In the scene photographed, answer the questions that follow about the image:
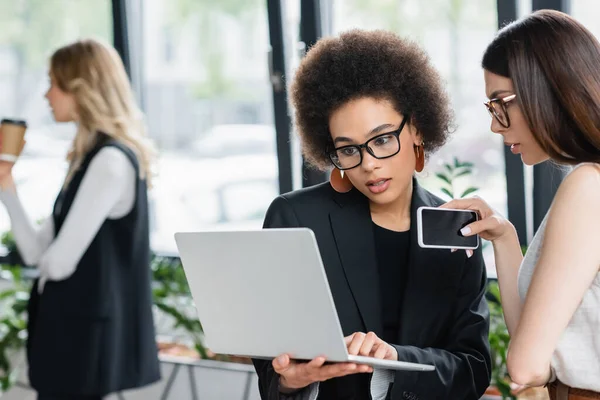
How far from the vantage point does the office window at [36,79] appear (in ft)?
14.8

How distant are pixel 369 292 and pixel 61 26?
3.21 meters

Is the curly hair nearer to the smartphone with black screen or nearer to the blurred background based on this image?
the smartphone with black screen

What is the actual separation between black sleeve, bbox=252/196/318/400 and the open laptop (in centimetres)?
20

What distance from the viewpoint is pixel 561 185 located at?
1524mm

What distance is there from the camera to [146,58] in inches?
170

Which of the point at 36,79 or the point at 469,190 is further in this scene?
the point at 36,79

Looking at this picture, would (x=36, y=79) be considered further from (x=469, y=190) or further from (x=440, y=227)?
(x=440, y=227)

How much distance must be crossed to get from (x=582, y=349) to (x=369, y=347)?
388mm

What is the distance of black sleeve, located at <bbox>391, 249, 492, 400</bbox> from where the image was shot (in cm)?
179

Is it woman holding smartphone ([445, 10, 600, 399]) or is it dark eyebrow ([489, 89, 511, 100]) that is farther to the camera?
dark eyebrow ([489, 89, 511, 100])

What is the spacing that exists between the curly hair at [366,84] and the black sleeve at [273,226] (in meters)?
0.17

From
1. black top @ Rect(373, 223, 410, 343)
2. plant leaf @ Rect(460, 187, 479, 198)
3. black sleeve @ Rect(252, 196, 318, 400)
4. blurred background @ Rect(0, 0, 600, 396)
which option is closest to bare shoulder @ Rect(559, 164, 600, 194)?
Result: black top @ Rect(373, 223, 410, 343)

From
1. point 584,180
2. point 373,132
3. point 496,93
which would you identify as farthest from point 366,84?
point 584,180

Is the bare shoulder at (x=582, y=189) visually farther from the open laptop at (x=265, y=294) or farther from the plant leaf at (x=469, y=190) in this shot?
the plant leaf at (x=469, y=190)
